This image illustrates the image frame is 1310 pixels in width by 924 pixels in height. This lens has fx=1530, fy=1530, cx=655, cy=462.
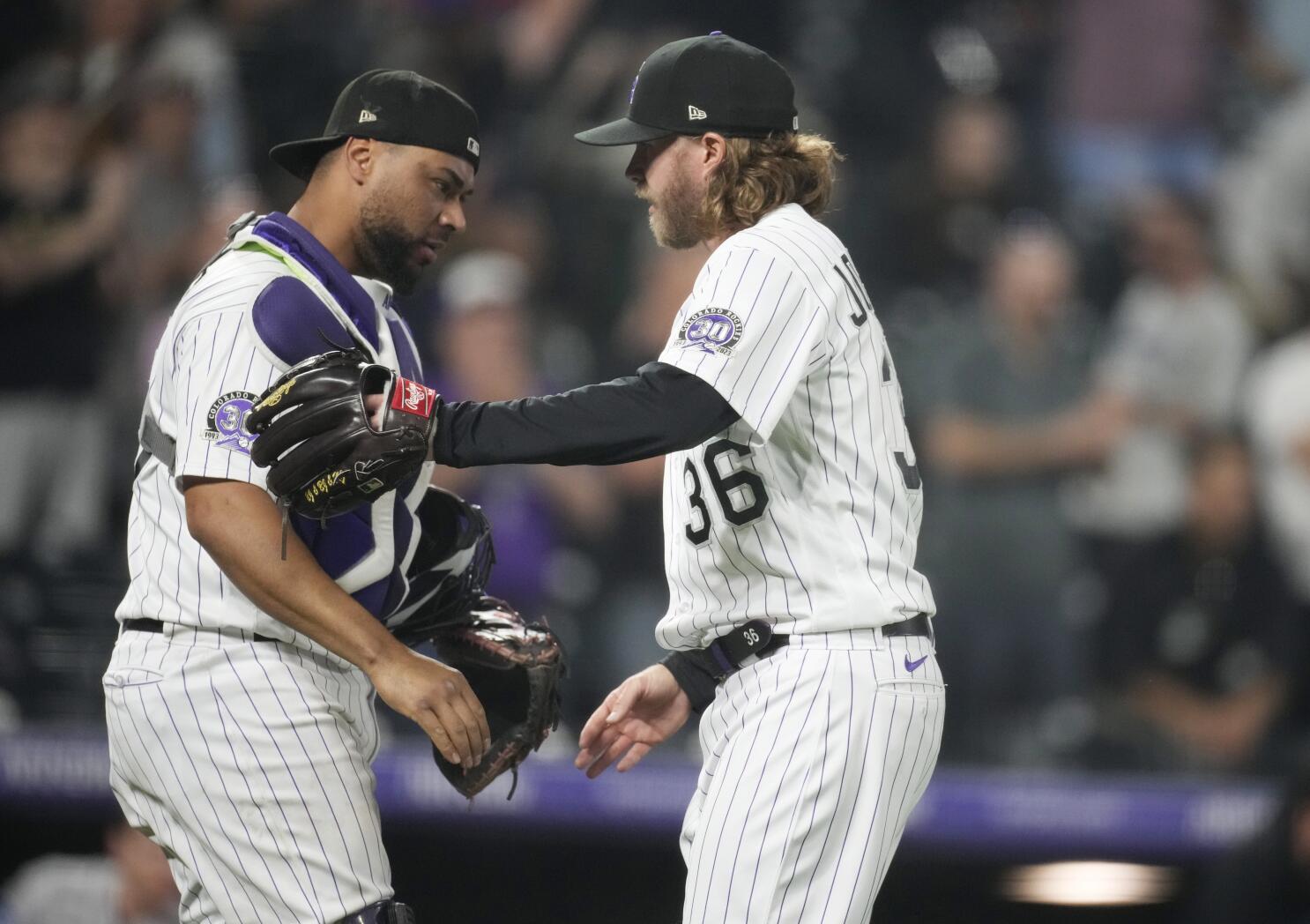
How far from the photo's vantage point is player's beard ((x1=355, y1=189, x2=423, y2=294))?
2596mm

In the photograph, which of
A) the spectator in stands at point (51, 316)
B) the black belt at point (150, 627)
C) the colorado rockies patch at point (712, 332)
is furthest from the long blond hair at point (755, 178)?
the spectator in stands at point (51, 316)

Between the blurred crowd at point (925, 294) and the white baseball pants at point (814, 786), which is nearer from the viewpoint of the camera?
the white baseball pants at point (814, 786)

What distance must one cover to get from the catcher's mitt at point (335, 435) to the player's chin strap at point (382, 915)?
614mm

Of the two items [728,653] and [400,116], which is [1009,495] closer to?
[728,653]

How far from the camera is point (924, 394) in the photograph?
18.1ft

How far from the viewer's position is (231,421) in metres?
2.29

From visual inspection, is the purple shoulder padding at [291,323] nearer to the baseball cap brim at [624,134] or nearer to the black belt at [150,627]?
the black belt at [150,627]

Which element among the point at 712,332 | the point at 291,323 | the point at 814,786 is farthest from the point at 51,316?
the point at 814,786

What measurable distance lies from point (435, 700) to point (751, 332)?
718 millimetres

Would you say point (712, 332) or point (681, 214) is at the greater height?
point (681, 214)

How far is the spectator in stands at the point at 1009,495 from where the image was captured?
17.5 feet

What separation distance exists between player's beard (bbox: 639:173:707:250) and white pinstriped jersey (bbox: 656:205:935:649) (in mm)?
144

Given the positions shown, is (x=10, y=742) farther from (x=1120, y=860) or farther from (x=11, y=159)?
(x=1120, y=860)

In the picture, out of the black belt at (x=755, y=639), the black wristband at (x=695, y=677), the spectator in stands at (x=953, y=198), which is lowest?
the black wristband at (x=695, y=677)
